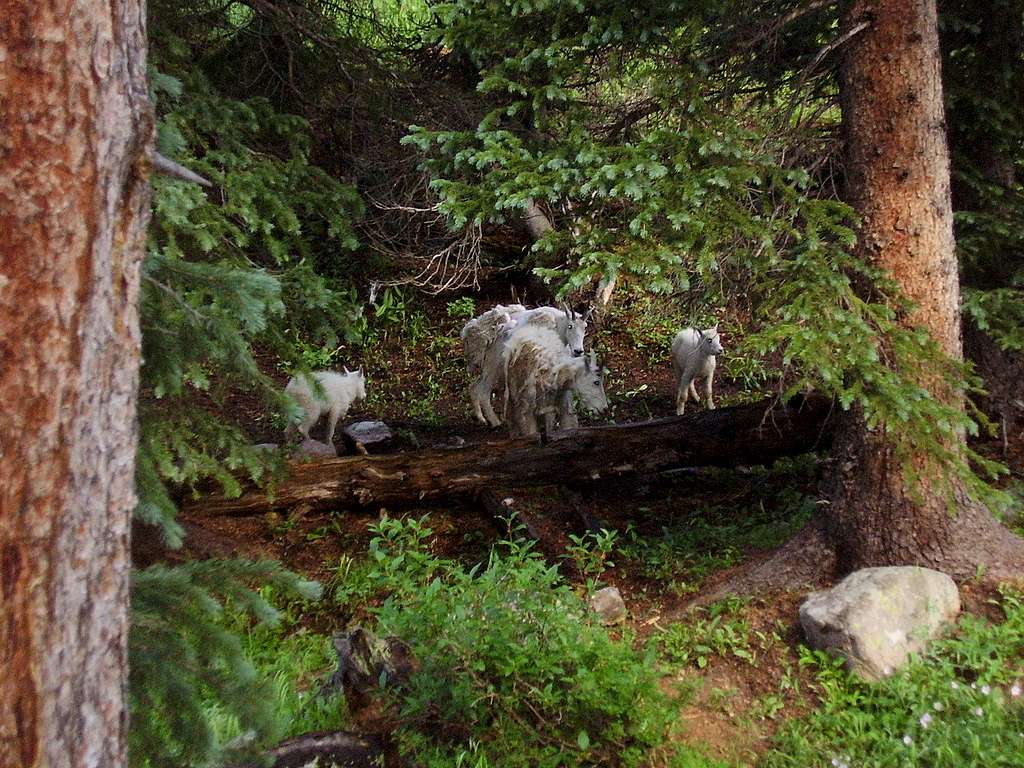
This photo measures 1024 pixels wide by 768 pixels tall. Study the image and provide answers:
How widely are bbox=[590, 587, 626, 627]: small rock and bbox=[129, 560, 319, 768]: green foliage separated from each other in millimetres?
2727

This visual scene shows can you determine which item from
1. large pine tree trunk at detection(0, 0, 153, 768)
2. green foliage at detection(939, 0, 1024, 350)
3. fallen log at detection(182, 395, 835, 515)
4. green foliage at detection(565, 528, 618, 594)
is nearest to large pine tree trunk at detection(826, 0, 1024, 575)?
green foliage at detection(939, 0, 1024, 350)

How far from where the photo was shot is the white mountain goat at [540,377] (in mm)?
7957

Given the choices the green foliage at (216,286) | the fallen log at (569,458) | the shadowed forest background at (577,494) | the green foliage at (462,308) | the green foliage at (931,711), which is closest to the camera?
the green foliage at (216,286)

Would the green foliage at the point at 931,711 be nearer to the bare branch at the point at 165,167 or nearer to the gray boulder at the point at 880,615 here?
the gray boulder at the point at 880,615

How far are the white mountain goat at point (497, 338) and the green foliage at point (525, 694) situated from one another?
13.9 feet

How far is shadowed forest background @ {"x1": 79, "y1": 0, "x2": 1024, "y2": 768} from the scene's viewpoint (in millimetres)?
3082

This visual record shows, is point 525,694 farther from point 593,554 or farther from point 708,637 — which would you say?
point 593,554

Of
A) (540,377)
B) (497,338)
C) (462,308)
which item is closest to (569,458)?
(540,377)

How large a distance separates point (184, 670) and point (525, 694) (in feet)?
5.49

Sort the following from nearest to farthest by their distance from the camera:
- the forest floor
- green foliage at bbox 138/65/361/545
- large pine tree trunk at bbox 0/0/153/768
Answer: large pine tree trunk at bbox 0/0/153/768 → green foliage at bbox 138/65/361/545 → the forest floor

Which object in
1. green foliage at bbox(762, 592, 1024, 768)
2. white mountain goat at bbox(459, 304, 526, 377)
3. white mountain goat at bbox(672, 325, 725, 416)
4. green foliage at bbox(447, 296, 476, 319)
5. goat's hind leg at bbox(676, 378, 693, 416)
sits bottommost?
green foliage at bbox(762, 592, 1024, 768)

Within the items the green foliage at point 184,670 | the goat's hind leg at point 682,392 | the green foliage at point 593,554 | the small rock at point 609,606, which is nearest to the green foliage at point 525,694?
the green foliage at point 593,554

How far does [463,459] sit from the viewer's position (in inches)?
285

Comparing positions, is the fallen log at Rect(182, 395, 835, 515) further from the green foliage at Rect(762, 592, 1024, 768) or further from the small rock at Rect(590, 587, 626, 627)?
the green foliage at Rect(762, 592, 1024, 768)
